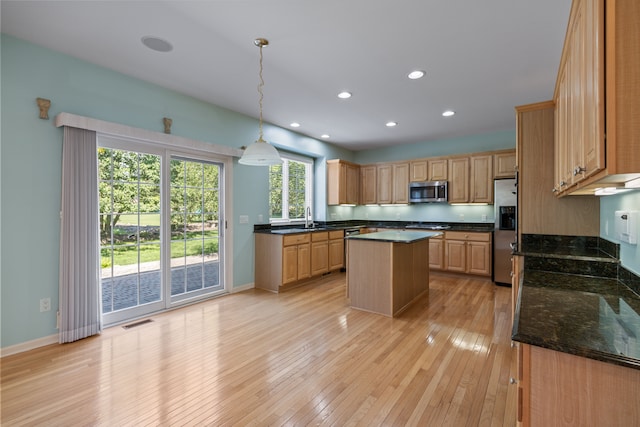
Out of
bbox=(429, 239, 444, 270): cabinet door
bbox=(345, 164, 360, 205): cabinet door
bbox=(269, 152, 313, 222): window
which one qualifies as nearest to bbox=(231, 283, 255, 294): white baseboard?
bbox=(269, 152, 313, 222): window

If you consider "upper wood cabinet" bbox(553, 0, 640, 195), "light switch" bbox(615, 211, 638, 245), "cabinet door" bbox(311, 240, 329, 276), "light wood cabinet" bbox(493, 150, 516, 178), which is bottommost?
"cabinet door" bbox(311, 240, 329, 276)

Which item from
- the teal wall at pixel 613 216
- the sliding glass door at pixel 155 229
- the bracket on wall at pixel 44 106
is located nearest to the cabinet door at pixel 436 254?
the teal wall at pixel 613 216

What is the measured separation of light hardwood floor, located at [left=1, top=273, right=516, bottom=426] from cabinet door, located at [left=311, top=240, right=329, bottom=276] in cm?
160

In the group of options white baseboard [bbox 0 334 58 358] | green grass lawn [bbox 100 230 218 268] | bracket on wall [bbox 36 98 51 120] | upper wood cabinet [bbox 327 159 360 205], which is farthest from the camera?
upper wood cabinet [bbox 327 159 360 205]

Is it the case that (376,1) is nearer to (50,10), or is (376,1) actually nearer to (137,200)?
(50,10)

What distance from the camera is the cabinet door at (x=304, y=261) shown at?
4898 millimetres

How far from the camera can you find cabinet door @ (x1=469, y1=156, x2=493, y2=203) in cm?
544

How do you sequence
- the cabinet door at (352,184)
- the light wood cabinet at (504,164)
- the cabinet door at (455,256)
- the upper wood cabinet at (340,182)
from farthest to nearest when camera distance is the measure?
the cabinet door at (352,184) → the upper wood cabinet at (340,182) → the cabinet door at (455,256) → the light wood cabinet at (504,164)

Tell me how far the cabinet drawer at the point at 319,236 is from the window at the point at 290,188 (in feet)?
2.48

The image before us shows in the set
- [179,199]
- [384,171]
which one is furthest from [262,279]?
[384,171]

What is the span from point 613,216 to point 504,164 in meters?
3.66

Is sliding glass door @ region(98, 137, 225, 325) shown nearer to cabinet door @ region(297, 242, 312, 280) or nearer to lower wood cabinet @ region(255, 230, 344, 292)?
lower wood cabinet @ region(255, 230, 344, 292)

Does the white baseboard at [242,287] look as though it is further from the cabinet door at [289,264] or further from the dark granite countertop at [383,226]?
the dark granite countertop at [383,226]

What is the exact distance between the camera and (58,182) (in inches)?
112
